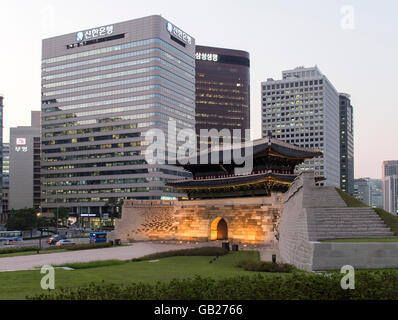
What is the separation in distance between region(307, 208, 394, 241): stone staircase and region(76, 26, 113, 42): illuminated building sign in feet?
448

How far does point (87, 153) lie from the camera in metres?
158

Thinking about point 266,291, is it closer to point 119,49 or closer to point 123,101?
point 123,101

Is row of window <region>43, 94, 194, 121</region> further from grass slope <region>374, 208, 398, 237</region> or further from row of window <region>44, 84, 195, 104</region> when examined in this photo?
grass slope <region>374, 208, 398, 237</region>

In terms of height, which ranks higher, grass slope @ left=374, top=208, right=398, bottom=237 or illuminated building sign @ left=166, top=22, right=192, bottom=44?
illuminated building sign @ left=166, top=22, right=192, bottom=44

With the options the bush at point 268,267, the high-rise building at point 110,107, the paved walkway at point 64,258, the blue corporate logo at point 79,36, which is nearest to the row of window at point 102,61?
the high-rise building at point 110,107

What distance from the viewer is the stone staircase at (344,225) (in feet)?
84.7

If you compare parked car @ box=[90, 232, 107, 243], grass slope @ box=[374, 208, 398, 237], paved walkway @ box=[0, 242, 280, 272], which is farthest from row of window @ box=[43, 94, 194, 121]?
grass slope @ box=[374, 208, 398, 237]

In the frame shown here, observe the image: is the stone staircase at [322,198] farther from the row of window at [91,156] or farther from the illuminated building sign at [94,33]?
the illuminated building sign at [94,33]

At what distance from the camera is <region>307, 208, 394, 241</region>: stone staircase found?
2581 centimetres

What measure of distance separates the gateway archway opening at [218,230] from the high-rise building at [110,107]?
73.1 m

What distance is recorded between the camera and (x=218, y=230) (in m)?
71.0

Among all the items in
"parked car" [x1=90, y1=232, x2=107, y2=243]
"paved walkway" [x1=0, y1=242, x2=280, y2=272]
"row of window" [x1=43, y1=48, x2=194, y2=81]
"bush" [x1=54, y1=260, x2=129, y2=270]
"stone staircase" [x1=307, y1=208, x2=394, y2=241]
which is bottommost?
"parked car" [x1=90, y1=232, x2=107, y2=243]

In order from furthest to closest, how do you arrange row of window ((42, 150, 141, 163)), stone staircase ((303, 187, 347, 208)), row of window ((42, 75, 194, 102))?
1. row of window ((42, 150, 141, 163))
2. row of window ((42, 75, 194, 102))
3. stone staircase ((303, 187, 347, 208))

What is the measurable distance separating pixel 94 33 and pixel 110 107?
27221mm
